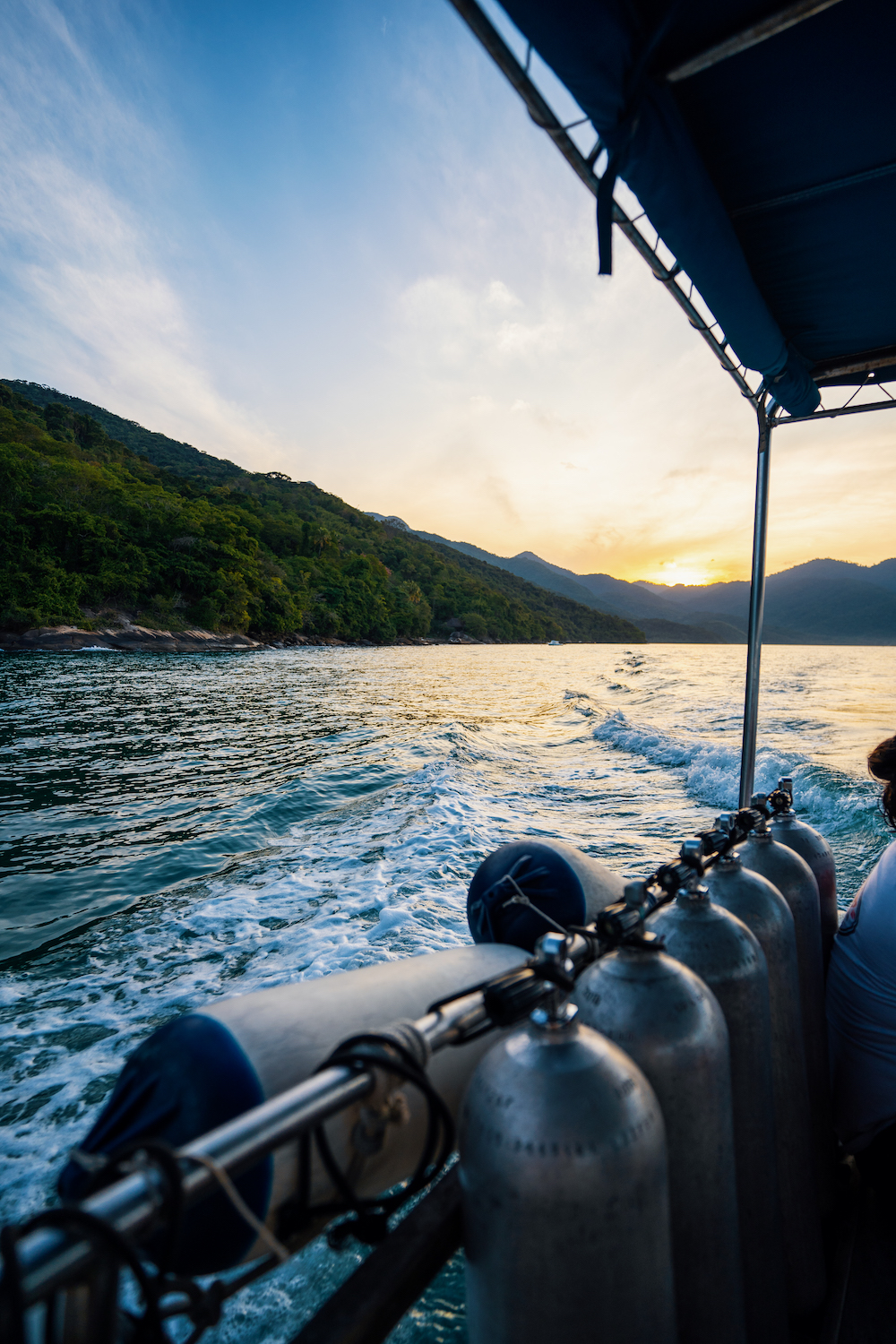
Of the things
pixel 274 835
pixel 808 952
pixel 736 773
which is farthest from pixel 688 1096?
pixel 736 773

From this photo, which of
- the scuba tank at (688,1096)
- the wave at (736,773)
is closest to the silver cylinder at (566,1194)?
the scuba tank at (688,1096)

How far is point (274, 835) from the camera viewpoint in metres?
7.56

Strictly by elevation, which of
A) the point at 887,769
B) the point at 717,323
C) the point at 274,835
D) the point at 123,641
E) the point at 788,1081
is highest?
the point at 717,323

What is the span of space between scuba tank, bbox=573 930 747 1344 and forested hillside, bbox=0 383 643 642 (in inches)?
1889

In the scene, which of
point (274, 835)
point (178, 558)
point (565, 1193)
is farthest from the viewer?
point (178, 558)

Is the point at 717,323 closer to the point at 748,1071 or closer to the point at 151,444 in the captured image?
the point at 748,1071

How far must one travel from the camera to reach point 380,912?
217 inches

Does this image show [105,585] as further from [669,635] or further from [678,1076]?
[669,635]

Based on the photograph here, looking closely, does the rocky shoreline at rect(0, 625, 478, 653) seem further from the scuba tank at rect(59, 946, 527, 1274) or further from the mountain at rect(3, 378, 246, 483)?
the mountain at rect(3, 378, 246, 483)

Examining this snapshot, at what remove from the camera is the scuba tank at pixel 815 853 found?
220 cm

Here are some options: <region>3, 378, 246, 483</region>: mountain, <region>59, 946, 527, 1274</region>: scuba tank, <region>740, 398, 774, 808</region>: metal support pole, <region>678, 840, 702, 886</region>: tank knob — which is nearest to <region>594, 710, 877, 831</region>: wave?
<region>740, 398, 774, 808</region>: metal support pole

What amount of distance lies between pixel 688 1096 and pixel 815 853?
57.9 inches

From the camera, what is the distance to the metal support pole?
3.64m

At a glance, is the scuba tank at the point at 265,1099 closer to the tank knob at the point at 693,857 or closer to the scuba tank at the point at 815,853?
the tank knob at the point at 693,857
